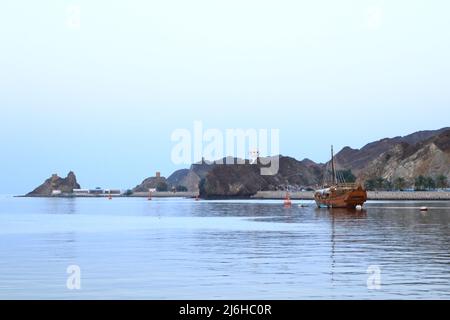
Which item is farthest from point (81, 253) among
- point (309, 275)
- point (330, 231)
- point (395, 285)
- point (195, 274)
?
point (330, 231)

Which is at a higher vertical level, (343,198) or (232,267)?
(343,198)

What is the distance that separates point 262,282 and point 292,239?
2996 centimetres

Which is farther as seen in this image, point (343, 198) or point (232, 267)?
point (343, 198)

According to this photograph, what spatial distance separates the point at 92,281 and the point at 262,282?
7763 millimetres

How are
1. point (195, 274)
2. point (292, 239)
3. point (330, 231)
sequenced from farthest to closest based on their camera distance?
1. point (330, 231)
2. point (292, 239)
3. point (195, 274)

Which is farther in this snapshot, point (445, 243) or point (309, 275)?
point (445, 243)

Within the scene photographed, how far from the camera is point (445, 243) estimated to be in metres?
56.0

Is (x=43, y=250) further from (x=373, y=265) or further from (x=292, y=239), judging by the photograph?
(x=373, y=265)

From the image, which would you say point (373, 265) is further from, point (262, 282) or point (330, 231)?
point (330, 231)

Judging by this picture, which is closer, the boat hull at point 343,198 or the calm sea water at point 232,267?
the calm sea water at point 232,267

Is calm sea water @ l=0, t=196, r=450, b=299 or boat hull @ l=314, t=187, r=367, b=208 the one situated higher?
boat hull @ l=314, t=187, r=367, b=208

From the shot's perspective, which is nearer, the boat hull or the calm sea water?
the calm sea water

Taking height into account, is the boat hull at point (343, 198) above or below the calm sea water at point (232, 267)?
above
